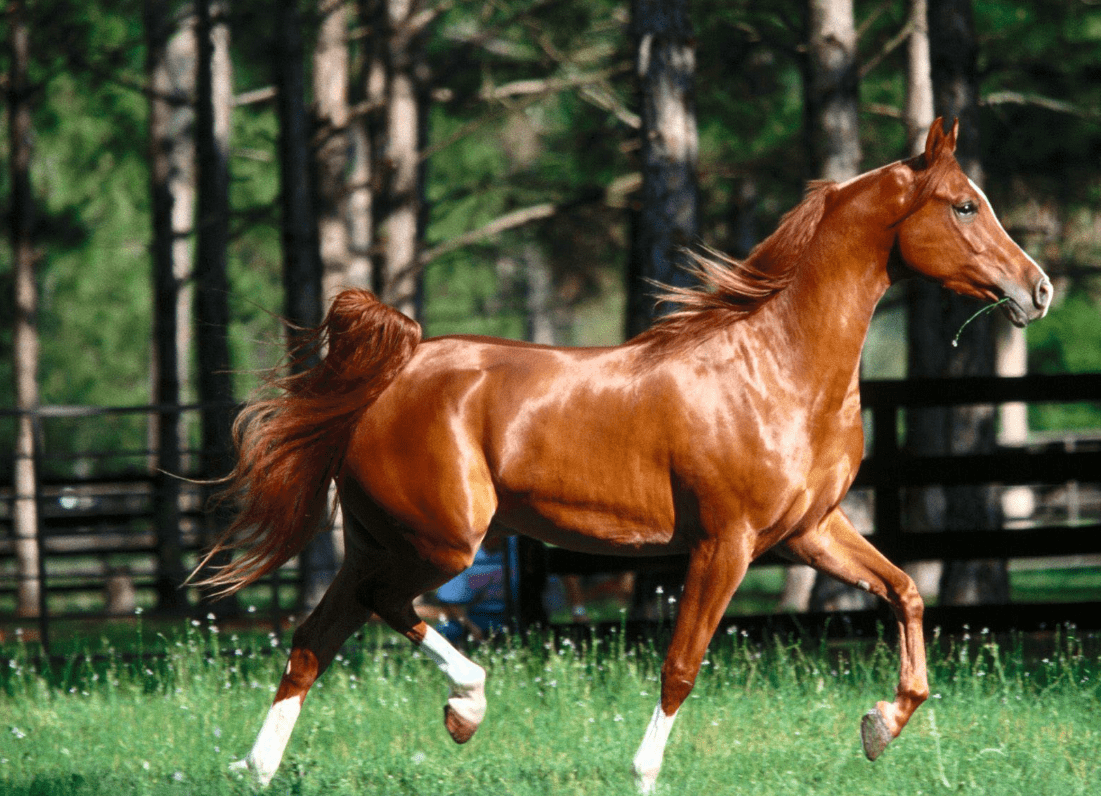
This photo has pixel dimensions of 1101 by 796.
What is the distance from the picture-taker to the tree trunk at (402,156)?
13.3 m

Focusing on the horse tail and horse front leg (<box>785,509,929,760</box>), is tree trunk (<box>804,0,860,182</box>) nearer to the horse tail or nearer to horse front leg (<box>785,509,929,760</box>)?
horse front leg (<box>785,509,929,760</box>)

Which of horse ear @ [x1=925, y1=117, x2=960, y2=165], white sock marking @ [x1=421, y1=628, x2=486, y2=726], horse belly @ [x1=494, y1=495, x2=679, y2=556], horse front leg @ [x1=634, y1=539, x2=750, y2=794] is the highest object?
horse ear @ [x1=925, y1=117, x2=960, y2=165]

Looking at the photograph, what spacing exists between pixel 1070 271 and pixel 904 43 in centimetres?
302

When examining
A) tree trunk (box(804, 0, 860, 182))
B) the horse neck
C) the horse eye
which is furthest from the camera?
tree trunk (box(804, 0, 860, 182))

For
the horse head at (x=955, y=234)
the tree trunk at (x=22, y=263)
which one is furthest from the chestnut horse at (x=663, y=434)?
the tree trunk at (x=22, y=263)

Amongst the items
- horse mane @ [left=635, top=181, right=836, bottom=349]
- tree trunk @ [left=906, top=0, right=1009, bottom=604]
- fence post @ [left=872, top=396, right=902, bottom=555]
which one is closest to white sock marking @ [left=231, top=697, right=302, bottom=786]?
horse mane @ [left=635, top=181, right=836, bottom=349]

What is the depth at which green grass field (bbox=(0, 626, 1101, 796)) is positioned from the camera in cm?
456

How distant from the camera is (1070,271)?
13.9 meters

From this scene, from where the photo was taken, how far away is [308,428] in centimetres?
489

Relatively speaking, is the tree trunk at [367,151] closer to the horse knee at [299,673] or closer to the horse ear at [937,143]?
the horse knee at [299,673]

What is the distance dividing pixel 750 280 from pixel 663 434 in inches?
26.7

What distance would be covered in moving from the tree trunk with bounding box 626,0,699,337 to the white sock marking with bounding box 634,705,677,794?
3876 millimetres

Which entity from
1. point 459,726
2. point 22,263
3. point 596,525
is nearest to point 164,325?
point 22,263

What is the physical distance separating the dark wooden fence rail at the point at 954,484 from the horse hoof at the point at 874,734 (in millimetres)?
2471
